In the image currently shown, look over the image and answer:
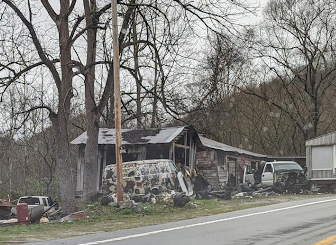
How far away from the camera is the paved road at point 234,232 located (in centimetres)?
1002

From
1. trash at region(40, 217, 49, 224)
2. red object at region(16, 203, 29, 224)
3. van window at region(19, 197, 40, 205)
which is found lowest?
van window at region(19, 197, 40, 205)

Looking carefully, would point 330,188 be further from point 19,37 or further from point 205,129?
point 19,37

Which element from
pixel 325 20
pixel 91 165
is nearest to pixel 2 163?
pixel 91 165

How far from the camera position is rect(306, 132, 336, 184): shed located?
32312 millimetres

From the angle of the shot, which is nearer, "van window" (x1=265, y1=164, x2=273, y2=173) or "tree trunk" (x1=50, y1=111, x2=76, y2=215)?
"tree trunk" (x1=50, y1=111, x2=76, y2=215)

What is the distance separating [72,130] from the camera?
5053cm

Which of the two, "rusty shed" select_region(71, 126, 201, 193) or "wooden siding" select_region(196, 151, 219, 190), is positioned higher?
"rusty shed" select_region(71, 126, 201, 193)

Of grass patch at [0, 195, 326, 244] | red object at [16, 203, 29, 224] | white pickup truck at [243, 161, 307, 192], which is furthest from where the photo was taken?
white pickup truck at [243, 161, 307, 192]

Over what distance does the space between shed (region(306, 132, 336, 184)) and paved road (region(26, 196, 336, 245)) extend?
17984 millimetres

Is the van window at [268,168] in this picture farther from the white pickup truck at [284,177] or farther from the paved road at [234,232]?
the paved road at [234,232]

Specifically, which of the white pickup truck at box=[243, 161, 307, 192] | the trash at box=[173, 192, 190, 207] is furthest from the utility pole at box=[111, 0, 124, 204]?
the white pickup truck at box=[243, 161, 307, 192]

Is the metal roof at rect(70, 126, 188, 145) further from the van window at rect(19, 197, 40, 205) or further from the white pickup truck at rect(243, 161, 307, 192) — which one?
the white pickup truck at rect(243, 161, 307, 192)

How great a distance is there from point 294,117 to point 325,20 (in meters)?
9.43

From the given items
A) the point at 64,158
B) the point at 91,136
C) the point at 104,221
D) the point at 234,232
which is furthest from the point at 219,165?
the point at 234,232
